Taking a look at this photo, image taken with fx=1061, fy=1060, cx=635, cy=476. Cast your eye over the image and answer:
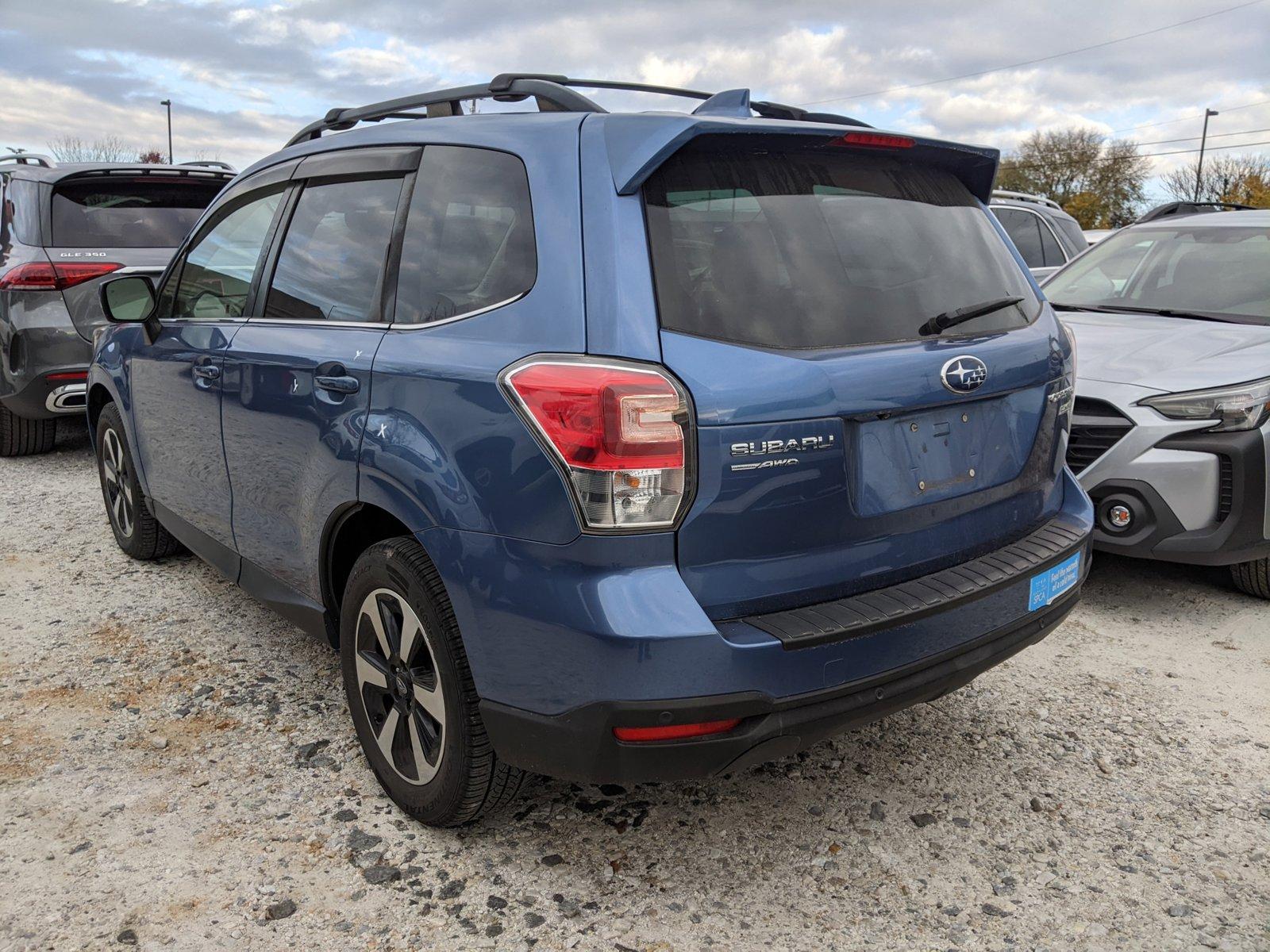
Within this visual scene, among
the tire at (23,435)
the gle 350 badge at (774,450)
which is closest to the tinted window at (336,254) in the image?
the gle 350 badge at (774,450)

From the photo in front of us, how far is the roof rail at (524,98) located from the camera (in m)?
2.66

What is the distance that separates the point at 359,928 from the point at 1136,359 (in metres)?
3.87

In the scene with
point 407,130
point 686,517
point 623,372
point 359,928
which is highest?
point 407,130

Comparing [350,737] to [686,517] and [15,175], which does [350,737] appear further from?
[15,175]

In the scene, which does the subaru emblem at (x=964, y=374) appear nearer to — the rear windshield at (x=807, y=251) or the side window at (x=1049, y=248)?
the rear windshield at (x=807, y=251)

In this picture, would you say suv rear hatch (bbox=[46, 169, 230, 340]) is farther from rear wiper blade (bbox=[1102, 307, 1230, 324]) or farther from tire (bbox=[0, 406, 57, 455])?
rear wiper blade (bbox=[1102, 307, 1230, 324])

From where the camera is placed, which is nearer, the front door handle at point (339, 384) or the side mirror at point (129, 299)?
the front door handle at point (339, 384)

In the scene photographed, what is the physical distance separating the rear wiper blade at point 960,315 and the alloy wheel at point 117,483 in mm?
3763

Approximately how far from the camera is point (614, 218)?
2264 millimetres

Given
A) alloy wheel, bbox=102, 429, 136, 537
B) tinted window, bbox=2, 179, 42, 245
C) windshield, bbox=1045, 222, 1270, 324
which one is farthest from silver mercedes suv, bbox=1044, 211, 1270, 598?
tinted window, bbox=2, 179, 42, 245

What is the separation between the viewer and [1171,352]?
4.60 meters

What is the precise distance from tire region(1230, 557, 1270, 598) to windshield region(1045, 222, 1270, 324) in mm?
1159

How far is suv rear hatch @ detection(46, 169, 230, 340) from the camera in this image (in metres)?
6.72

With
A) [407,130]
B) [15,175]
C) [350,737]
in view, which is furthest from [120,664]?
[15,175]
